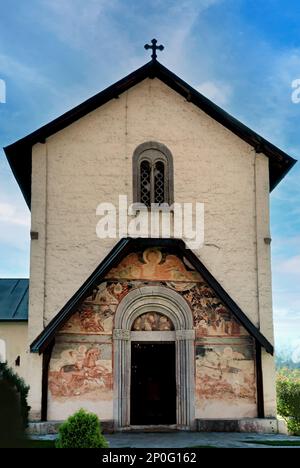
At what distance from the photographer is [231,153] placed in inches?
628

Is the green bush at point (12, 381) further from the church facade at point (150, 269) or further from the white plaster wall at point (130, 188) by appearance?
the white plaster wall at point (130, 188)

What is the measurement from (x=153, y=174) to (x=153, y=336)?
4299mm

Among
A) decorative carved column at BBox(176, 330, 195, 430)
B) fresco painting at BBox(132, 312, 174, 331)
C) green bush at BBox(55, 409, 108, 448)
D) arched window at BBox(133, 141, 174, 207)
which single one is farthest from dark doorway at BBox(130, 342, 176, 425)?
green bush at BBox(55, 409, 108, 448)

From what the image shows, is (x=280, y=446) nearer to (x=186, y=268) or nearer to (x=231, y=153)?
(x=186, y=268)

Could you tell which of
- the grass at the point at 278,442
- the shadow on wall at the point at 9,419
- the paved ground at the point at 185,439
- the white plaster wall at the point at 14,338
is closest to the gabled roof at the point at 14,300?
the white plaster wall at the point at 14,338

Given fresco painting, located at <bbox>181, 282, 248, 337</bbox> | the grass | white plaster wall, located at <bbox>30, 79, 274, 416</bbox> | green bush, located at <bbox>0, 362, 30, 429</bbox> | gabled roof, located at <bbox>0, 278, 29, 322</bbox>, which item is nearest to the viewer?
green bush, located at <bbox>0, 362, 30, 429</bbox>

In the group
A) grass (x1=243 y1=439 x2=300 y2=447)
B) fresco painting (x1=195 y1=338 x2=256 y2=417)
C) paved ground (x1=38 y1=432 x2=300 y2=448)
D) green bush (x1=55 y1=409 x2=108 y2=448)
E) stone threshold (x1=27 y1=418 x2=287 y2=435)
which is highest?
fresco painting (x1=195 y1=338 x2=256 y2=417)

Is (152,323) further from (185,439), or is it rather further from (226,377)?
(185,439)

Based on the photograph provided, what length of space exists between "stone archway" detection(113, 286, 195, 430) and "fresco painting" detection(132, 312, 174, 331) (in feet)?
0.48

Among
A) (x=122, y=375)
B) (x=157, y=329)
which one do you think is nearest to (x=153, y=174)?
(x=157, y=329)

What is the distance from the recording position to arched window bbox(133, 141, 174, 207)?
1552cm

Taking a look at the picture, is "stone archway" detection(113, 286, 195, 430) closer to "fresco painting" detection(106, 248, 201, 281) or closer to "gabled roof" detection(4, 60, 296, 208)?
"fresco painting" detection(106, 248, 201, 281)

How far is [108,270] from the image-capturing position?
1409 centimetres
